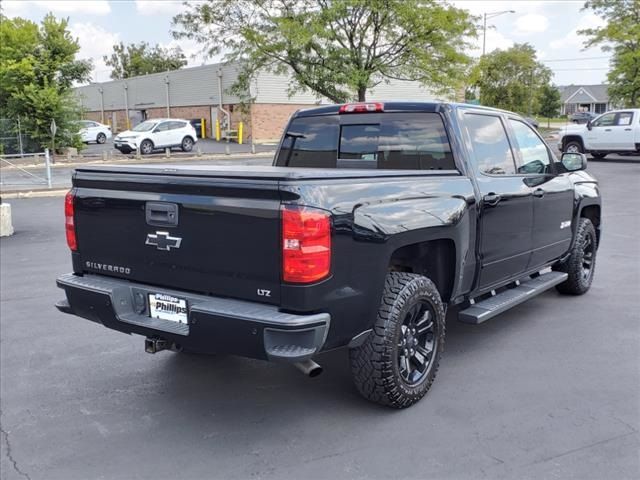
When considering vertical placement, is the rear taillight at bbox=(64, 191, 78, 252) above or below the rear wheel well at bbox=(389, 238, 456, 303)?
above

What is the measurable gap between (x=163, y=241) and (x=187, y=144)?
29.9 meters

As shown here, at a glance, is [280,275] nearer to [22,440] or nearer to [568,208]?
[22,440]

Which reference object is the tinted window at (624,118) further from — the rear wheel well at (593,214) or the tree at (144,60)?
the tree at (144,60)

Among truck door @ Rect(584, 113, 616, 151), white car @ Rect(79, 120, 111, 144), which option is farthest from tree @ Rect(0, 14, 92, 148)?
truck door @ Rect(584, 113, 616, 151)

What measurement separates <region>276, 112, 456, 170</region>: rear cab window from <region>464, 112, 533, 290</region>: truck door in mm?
311

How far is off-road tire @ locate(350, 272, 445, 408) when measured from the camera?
3.80m

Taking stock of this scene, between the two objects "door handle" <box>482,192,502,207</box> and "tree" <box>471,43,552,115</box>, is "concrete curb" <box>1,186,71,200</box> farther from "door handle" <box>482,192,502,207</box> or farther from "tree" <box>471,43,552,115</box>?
"tree" <box>471,43,552,115</box>

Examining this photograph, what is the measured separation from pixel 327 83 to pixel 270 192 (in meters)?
25.3

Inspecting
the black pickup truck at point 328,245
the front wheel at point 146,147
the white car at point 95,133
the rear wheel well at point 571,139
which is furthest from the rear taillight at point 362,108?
the white car at point 95,133

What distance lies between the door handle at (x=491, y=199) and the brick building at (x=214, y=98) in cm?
2820

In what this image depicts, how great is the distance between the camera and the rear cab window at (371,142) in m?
4.78

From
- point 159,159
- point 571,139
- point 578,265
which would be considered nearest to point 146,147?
point 159,159

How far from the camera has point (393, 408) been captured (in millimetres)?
4031

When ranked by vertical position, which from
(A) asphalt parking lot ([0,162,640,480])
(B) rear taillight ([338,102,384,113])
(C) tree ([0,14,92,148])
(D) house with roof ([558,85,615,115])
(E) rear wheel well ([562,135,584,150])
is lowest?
(A) asphalt parking lot ([0,162,640,480])
